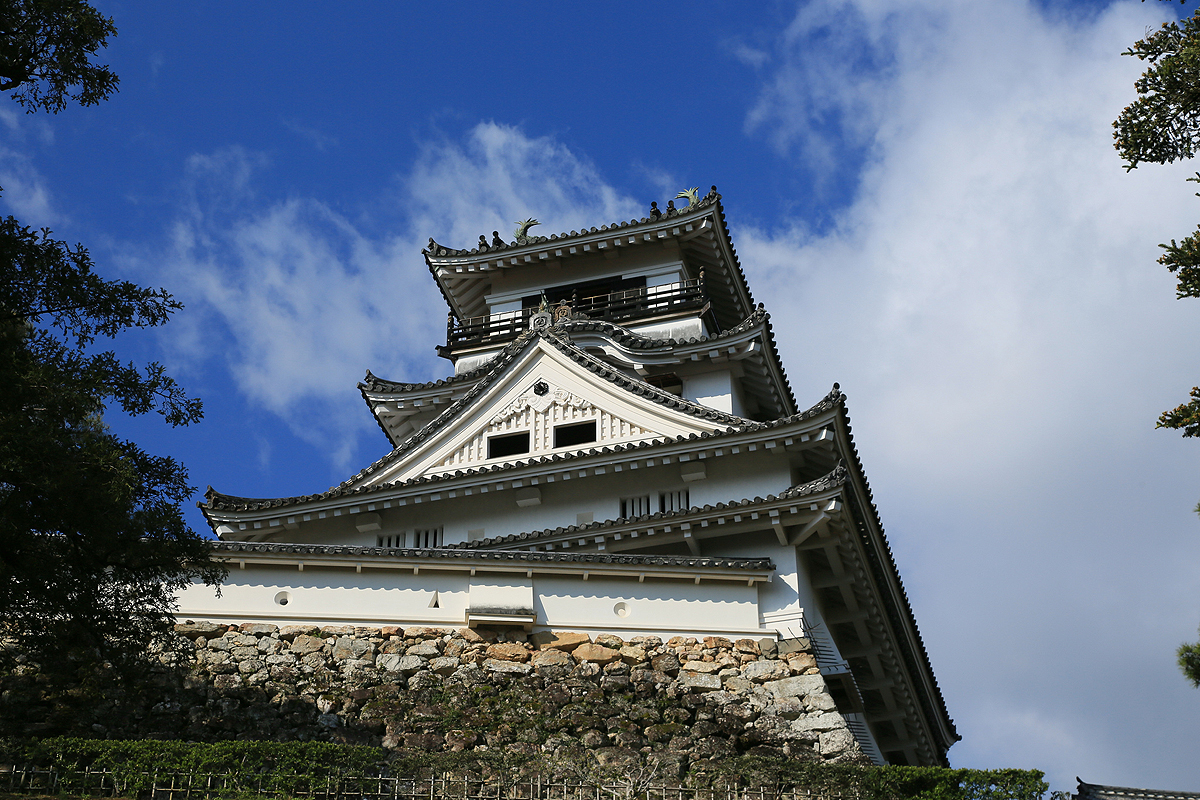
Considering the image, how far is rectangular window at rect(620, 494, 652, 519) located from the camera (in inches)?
827

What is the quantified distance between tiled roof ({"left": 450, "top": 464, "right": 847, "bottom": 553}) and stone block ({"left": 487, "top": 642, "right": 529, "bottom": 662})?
3.11 metres

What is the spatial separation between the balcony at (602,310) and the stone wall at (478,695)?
12.5 meters

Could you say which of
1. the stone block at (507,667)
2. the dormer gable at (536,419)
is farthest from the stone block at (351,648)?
the dormer gable at (536,419)

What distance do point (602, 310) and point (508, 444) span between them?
6460 mm

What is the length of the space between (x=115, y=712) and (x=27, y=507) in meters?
4.55

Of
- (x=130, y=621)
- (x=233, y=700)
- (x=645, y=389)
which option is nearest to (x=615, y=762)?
(x=233, y=700)

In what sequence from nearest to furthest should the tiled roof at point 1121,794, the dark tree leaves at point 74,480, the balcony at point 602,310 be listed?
the dark tree leaves at point 74,480
the tiled roof at point 1121,794
the balcony at point 602,310

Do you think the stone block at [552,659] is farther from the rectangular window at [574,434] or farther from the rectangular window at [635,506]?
the rectangular window at [574,434]

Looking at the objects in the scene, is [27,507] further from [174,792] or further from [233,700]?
[233,700]

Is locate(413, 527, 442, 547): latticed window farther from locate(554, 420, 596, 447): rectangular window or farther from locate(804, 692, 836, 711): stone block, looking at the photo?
locate(804, 692, 836, 711): stone block

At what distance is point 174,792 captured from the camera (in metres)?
11.7

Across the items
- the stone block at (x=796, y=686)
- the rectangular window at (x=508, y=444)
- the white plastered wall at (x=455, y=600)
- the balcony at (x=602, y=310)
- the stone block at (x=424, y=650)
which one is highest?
the balcony at (x=602, y=310)

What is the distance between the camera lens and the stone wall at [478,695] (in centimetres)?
1450

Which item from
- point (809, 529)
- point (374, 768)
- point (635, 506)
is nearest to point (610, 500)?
point (635, 506)
